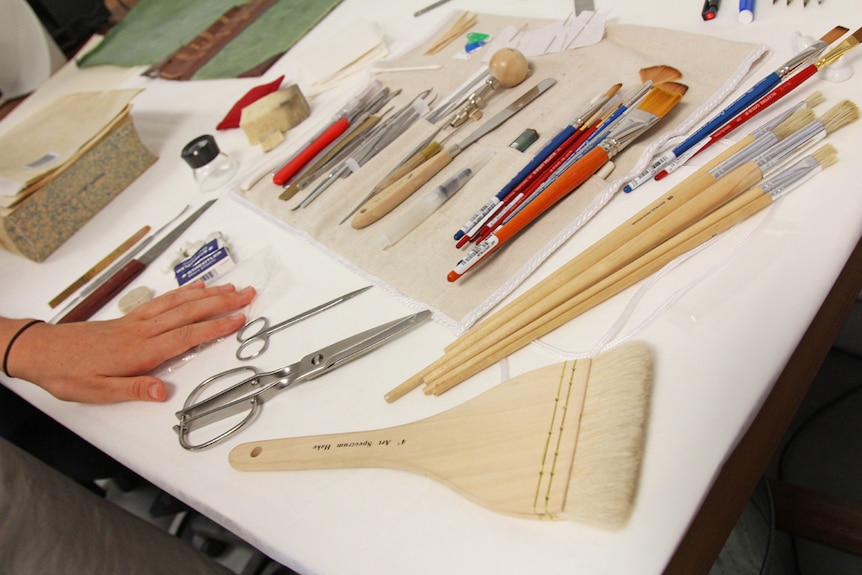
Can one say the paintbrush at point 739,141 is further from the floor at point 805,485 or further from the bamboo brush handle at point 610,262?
the floor at point 805,485

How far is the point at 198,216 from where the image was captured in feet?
3.15

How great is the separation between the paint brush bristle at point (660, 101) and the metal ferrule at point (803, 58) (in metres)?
0.11

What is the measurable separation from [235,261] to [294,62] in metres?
0.59

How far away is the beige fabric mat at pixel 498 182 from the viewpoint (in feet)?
2.19

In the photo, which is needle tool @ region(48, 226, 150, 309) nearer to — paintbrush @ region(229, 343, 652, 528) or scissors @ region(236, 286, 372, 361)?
scissors @ region(236, 286, 372, 361)

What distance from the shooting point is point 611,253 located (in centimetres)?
59

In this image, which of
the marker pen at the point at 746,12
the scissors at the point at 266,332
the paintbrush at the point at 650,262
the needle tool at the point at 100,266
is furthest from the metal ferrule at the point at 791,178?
the needle tool at the point at 100,266

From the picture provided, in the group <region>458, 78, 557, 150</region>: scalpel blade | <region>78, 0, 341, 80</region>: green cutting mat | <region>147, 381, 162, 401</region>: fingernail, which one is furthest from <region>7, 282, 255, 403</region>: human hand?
<region>78, 0, 341, 80</region>: green cutting mat

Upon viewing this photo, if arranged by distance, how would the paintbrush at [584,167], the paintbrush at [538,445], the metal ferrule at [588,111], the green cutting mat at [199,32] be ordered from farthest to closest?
the green cutting mat at [199,32], the metal ferrule at [588,111], the paintbrush at [584,167], the paintbrush at [538,445]

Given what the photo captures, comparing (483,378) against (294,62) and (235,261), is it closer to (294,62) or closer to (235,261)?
(235,261)

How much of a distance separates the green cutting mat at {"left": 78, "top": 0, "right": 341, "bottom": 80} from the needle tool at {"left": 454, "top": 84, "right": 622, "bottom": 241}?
0.80 m

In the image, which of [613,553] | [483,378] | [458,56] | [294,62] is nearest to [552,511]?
[613,553]

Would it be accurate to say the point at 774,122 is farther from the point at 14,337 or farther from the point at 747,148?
the point at 14,337

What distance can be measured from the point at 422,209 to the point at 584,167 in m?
0.21
